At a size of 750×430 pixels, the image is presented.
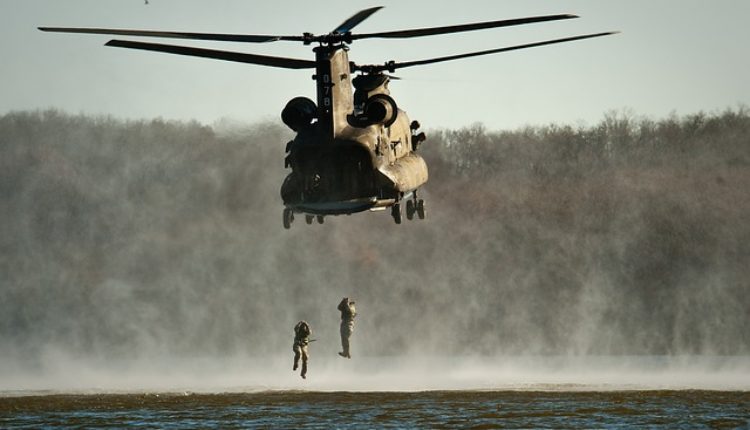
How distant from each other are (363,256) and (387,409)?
1857 inches

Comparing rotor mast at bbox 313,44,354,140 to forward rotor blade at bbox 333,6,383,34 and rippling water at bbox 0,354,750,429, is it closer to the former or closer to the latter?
forward rotor blade at bbox 333,6,383,34

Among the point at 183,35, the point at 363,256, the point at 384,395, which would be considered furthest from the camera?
the point at 363,256

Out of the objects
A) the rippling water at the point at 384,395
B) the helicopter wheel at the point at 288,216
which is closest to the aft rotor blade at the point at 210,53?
the helicopter wheel at the point at 288,216

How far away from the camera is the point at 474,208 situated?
104 m

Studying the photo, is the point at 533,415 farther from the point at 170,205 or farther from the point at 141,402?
the point at 170,205

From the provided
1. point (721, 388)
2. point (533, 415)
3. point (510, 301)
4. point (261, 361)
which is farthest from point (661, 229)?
point (533, 415)

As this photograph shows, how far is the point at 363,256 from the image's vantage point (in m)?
100

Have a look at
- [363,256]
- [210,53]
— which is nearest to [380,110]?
[210,53]

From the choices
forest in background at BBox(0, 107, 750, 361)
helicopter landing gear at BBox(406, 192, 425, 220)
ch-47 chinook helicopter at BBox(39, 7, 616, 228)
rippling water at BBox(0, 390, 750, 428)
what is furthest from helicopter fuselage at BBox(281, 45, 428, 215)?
forest in background at BBox(0, 107, 750, 361)

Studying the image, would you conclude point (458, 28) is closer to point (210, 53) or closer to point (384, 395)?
point (210, 53)

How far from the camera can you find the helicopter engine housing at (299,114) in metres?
49.7

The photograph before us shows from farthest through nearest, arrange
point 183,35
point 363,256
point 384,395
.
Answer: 1. point 363,256
2. point 384,395
3. point 183,35

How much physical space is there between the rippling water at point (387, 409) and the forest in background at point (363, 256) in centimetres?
3894

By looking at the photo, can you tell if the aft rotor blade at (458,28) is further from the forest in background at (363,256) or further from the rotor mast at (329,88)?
the forest in background at (363,256)
